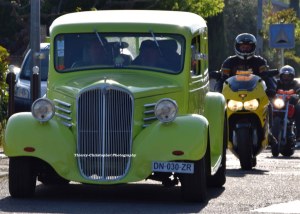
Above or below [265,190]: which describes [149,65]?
above

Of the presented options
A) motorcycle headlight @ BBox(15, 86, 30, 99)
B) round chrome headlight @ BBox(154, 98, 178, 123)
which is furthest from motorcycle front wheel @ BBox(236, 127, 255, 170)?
motorcycle headlight @ BBox(15, 86, 30, 99)

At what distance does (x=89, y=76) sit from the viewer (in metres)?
14.1

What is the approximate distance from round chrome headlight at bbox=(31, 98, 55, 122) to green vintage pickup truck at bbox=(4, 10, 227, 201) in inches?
0.4

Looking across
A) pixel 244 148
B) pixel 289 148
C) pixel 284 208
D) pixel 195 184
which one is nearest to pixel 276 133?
pixel 289 148

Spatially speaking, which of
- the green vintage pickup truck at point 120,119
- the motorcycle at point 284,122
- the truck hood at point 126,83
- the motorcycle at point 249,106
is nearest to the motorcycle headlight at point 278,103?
the motorcycle at point 284,122

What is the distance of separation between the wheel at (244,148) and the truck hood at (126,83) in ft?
13.5

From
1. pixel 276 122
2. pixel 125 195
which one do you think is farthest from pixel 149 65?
pixel 276 122

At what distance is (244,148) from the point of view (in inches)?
708

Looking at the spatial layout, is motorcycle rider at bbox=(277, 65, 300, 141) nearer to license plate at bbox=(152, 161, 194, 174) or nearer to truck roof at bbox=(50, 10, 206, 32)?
truck roof at bbox=(50, 10, 206, 32)

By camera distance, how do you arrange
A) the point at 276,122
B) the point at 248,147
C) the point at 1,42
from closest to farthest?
the point at 248,147 → the point at 276,122 → the point at 1,42

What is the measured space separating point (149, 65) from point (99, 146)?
1.56 metres

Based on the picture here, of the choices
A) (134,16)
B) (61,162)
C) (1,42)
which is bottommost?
(1,42)

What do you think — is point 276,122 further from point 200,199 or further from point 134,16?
point 200,199

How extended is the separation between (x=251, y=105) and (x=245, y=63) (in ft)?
3.07
